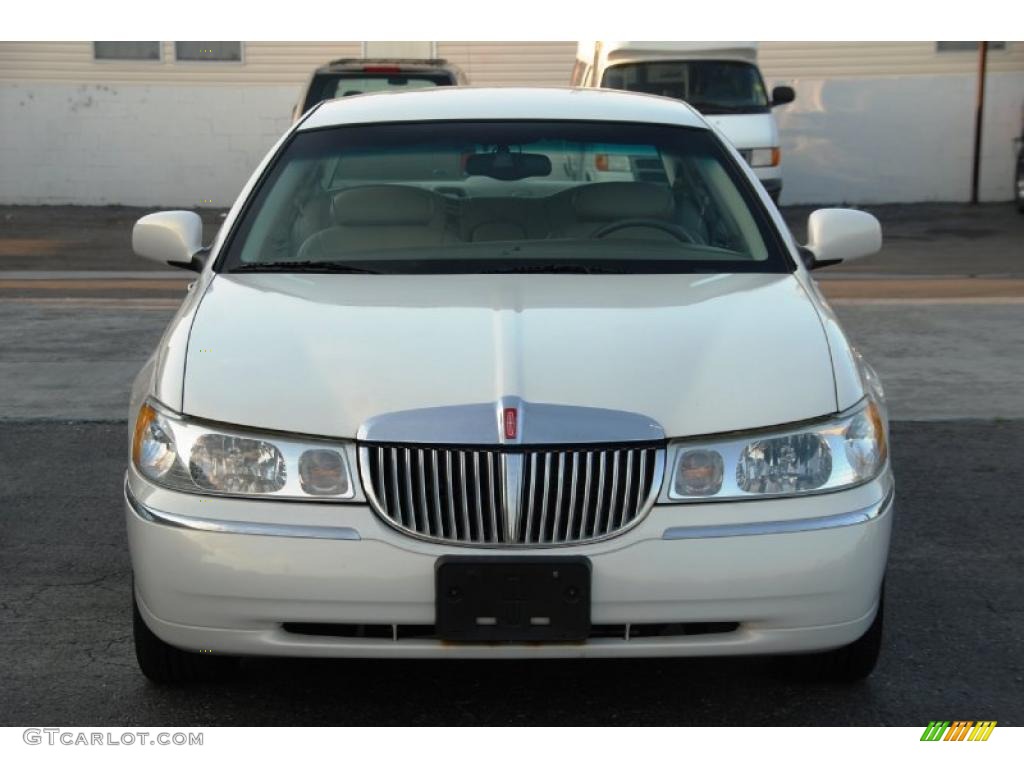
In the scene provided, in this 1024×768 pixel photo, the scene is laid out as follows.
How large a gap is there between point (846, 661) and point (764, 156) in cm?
1257

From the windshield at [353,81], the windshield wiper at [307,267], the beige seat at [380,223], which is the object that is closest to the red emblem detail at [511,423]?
the windshield wiper at [307,267]

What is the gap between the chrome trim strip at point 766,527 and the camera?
359cm

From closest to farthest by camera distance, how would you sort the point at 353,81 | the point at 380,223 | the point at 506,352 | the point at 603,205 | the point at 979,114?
the point at 506,352 → the point at 380,223 → the point at 603,205 → the point at 353,81 → the point at 979,114

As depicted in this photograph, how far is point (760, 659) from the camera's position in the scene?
172 inches

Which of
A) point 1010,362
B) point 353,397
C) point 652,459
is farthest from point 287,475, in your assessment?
point 1010,362

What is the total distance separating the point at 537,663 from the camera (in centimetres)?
427

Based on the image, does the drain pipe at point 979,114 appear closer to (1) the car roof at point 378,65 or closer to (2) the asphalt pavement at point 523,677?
(1) the car roof at point 378,65

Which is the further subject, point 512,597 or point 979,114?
point 979,114

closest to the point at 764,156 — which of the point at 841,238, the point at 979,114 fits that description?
the point at 979,114

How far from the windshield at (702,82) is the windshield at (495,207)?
1119 cm

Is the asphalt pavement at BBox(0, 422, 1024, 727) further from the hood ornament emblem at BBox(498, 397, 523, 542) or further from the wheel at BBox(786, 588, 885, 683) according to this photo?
the hood ornament emblem at BBox(498, 397, 523, 542)

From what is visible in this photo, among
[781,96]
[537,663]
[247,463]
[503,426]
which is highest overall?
[503,426]

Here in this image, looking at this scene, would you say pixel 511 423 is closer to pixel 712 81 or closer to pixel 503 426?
pixel 503 426

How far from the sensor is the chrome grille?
357 cm
